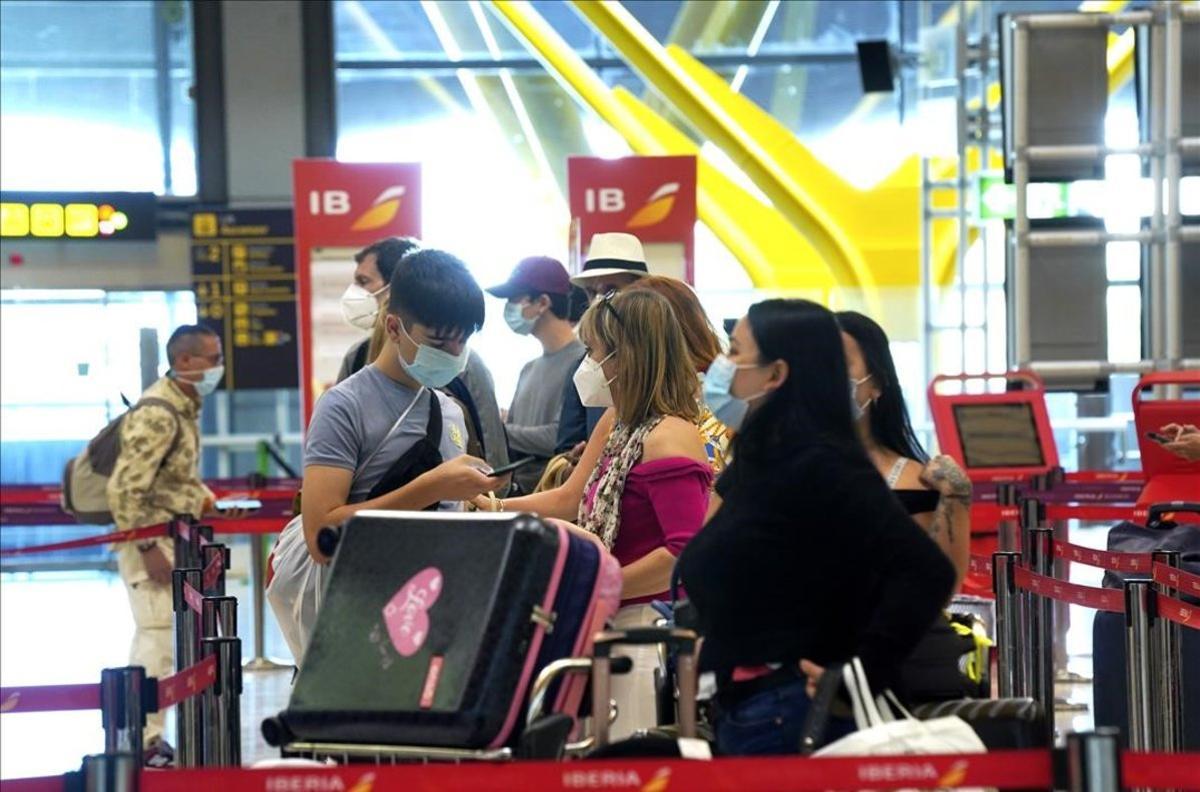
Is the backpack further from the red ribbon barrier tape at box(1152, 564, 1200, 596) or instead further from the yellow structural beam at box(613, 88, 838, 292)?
the yellow structural beam at box(613, 88, 838, 292)

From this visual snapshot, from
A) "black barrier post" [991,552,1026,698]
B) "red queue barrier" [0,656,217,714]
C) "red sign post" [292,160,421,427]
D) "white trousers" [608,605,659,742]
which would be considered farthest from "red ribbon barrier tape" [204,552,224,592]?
"red sign post" [292,160,421,427]

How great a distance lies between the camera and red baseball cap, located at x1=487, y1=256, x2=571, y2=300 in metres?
6.61

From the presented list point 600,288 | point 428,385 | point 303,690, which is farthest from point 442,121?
point 303,690

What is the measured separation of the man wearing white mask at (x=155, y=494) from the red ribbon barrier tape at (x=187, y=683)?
131 inches

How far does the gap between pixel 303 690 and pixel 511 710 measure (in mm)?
373

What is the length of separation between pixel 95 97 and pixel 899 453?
12720 mm

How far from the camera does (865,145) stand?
55.6 ft

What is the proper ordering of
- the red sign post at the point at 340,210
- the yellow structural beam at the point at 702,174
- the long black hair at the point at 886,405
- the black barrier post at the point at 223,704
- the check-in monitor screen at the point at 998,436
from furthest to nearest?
the yellow structural beam at the point at 702,174 < the red sign post at the point at 340,210 < the check-in monitor screen at the point at 998,436 < the long black hair at the point at 886,405 < the black barrier post at the point at 223,704

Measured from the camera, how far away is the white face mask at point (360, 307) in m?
5.95

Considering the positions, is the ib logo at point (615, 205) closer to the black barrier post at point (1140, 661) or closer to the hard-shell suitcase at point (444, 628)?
the black barrier post at point (1140, 661)

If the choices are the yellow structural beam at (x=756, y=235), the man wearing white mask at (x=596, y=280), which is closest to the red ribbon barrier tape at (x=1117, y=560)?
the man wearing white mask at (x=596, y=280)

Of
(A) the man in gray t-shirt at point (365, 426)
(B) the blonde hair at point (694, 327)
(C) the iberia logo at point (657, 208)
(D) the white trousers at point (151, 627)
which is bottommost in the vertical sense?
(D) the white trousers at point (151, 627)

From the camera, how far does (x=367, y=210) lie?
A: 1132 centimetres

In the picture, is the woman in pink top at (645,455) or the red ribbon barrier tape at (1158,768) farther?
the woman in pink top at (645,455)
